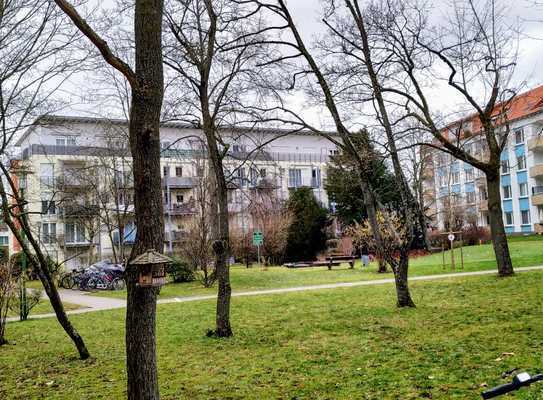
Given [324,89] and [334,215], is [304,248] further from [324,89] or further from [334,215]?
[324,89]

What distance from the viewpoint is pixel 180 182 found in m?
47.9

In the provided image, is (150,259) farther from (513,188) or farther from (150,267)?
(513,188)

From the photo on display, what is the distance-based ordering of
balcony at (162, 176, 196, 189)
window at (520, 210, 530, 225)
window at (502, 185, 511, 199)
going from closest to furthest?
window at (520, 210, 530, 225) → balcony at (162, 176, 196, 189) → window at (502, 185, 511, 199)

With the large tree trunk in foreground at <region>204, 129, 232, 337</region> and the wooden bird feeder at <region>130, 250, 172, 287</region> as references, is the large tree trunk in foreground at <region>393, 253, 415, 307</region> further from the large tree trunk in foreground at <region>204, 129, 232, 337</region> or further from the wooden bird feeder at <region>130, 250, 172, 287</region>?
the wooden bird feeder at <region>130, 250, 172, 287</region>

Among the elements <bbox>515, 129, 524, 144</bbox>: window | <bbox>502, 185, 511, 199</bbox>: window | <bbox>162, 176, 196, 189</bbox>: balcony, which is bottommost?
<bbox>502, 185, 511, 199</bbox>: window

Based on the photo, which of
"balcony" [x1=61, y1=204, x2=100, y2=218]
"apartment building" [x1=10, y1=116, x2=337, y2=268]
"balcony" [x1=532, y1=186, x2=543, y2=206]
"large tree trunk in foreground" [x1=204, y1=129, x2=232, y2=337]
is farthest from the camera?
"balcony" [x1=532, y1=186, x2=543, y2=206]

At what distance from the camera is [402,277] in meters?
11.6

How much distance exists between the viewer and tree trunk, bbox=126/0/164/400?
4.76 m

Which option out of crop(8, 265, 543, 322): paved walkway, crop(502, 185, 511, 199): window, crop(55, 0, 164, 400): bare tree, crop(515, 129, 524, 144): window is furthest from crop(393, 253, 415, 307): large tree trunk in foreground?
crop(502, 185, 511, 199): window

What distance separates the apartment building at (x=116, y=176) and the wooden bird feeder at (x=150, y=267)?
19.1ft

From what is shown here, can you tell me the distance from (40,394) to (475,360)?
543 centimetres

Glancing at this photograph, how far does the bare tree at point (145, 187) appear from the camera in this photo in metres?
4.76

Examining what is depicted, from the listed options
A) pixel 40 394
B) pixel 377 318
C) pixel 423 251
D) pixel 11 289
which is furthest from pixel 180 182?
pixel 40 394

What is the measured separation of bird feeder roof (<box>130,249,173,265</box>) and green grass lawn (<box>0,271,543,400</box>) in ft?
7.02
